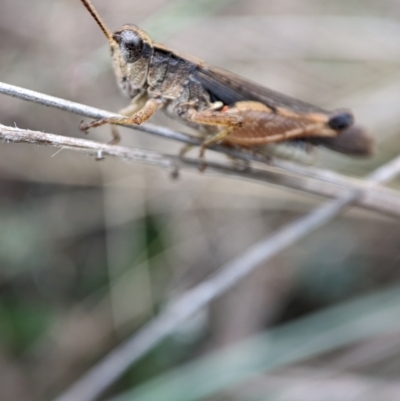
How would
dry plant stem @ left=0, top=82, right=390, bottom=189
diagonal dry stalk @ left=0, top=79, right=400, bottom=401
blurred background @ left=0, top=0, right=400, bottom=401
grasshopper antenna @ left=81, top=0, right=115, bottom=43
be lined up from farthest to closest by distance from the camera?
blurred background @ left=0, top=0, right=400, bottom=401 → diagonal dry stalk @ left=0, top=79, right=400, bottom=401 → grasshopper antenna @ left=81, top=0, right=115, bottom=43 → dry plant stem @ left=0, top=82, right=390, bottom=189

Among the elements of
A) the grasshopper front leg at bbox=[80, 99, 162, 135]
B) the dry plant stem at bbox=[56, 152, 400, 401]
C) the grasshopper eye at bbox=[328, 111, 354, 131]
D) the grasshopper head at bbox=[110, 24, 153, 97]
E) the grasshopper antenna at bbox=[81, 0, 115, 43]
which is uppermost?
the grasshopper head at bbox=[110, 24, 153, 97]

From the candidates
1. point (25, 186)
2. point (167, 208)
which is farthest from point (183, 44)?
point (25, 186)

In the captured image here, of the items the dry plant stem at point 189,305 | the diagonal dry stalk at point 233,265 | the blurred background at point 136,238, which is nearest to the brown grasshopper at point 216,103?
the diagonal dry stalk at point 233,265

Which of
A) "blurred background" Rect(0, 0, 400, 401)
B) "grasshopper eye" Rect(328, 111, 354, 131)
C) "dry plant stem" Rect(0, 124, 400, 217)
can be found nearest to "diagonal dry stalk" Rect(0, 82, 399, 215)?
"dry plant stem" Rect(0, 124, 400, 217)

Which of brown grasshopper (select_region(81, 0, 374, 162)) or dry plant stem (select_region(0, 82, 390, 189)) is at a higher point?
brown grasshopper (select_region(81, 0, 374, 162))

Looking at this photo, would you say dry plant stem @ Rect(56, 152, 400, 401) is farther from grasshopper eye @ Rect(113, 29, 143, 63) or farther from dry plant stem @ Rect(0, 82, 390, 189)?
grasshopper eye @ Rect(113, 29, 143, 63)

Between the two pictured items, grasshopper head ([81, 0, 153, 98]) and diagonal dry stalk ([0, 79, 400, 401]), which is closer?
grasshopper head ([81, 0, 153, 98])

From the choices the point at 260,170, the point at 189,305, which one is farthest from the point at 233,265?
the point at 260,170

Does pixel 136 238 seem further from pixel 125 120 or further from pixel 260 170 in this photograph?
pixel 125 120
